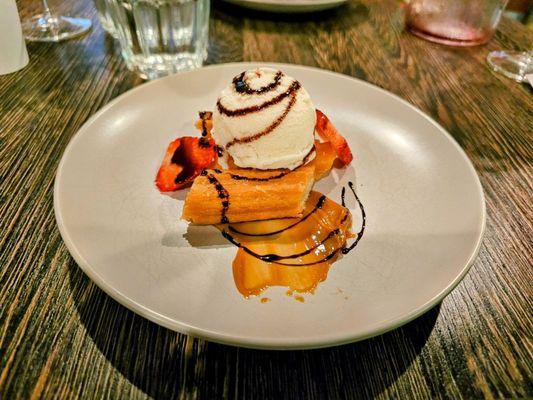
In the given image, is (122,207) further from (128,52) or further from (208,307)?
(128,52)

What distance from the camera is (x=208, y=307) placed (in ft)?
2.00

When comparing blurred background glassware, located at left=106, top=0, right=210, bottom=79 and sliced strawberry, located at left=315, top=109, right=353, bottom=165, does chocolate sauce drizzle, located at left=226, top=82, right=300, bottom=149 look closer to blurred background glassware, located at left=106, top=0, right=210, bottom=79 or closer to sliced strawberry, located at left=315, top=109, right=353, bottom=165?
sliced strawberry, located at left=315, top=109, right=353, bottom=165

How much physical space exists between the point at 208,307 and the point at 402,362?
0.31m

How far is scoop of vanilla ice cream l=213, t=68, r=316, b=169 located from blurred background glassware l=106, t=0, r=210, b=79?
1.48 feet

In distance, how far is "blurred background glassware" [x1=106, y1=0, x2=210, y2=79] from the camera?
123cm

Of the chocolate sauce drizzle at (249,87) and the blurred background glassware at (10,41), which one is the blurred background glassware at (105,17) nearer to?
the blurred background glassware at (10,41)

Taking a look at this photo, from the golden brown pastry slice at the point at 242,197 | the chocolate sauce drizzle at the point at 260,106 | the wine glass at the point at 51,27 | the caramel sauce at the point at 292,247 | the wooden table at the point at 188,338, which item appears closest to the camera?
the wooden table at the point at 188,338

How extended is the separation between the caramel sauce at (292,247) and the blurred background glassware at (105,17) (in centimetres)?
108

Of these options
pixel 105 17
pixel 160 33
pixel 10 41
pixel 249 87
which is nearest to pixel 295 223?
pixel 249 87

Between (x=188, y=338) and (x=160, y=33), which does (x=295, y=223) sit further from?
(x=160, y=33)

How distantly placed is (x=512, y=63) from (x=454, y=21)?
0.28m

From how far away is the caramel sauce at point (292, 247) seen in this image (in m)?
0.69

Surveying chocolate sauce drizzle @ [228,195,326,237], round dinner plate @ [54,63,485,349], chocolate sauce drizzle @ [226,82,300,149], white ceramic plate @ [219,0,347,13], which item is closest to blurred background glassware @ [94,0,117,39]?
white ceramic plate @ [219,0,347,13]

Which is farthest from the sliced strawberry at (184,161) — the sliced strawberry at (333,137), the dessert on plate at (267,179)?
the sliced strawberry at (333,137)
